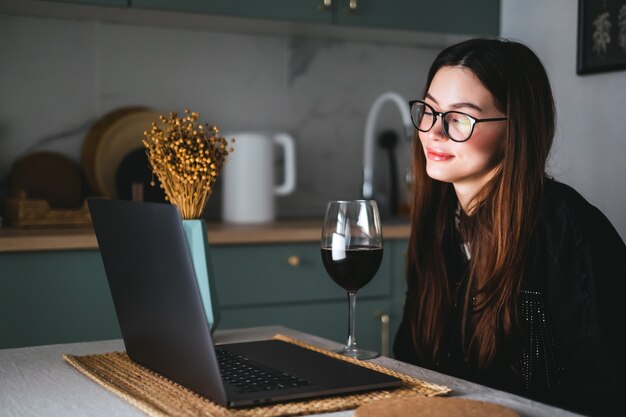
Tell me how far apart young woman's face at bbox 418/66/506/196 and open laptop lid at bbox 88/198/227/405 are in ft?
2.03

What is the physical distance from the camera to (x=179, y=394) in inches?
36.6

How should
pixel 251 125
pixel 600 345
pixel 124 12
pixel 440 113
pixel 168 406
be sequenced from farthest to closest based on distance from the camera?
pixel 251 125
pixel 124 12
pixel 440 113
pixel 600 345
pixel 168 406

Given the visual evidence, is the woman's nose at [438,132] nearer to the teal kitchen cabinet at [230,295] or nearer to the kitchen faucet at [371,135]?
the teal kitchen cabinet at [230,295]

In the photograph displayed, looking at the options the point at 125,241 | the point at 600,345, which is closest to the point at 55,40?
the point at 125,241

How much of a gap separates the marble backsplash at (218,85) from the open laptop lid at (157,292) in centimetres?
171

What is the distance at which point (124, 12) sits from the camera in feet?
8.58

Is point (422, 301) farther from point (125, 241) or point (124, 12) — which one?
point (124, 12)

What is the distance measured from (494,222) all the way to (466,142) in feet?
0.49

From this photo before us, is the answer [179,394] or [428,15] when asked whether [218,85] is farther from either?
[179,394]

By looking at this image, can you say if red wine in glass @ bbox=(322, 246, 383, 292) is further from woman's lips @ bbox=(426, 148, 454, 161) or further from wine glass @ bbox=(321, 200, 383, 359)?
woman's lips @ bbox=(426, 148, 454, 161)

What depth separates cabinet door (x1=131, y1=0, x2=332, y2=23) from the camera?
2.51 metres

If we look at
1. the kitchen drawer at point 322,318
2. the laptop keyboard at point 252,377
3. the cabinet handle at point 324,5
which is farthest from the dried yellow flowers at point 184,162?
the cabinet handle at point 324,5

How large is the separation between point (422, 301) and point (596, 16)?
150 cm

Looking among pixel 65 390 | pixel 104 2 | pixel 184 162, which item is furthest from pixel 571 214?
pixel 104 2
